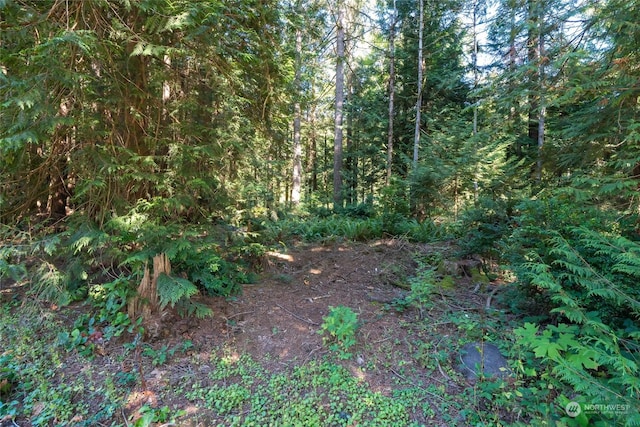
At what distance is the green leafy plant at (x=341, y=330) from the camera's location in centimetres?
304

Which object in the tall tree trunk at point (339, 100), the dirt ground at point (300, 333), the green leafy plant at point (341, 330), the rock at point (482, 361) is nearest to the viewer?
the rock at point (482, 361)

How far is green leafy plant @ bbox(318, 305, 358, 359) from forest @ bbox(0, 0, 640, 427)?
0.09ft

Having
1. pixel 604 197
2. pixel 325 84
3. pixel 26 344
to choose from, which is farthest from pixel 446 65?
pixel 26 344

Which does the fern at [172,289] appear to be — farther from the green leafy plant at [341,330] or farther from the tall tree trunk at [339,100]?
the tall tree trunk at [339,100]

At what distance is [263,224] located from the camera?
432 cm

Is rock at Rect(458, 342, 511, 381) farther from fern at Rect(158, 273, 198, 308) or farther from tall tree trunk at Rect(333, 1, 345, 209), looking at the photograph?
tall tree trunk at Rect(333, 1, 345, 209)

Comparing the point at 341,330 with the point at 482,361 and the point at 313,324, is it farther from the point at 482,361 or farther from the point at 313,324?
the point at 482,361

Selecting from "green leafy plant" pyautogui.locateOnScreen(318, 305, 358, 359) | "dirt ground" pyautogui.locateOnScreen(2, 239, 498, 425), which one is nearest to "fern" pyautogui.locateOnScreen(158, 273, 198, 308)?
"dirt ground" pyautogui.locateOnScreen(2, 239, 498, 425)

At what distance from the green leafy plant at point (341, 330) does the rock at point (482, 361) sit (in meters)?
1.04

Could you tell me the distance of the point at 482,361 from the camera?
8.79 ft

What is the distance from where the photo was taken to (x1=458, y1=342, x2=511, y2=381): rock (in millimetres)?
2586

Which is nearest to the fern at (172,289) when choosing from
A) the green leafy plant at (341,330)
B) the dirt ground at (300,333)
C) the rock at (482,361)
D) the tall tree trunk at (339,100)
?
the dirt ground at (300,333)

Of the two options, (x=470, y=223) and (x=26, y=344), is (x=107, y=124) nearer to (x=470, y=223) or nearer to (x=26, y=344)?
(x=26, y=344)

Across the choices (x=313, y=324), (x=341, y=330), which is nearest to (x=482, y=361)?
(x=341, y=330)
